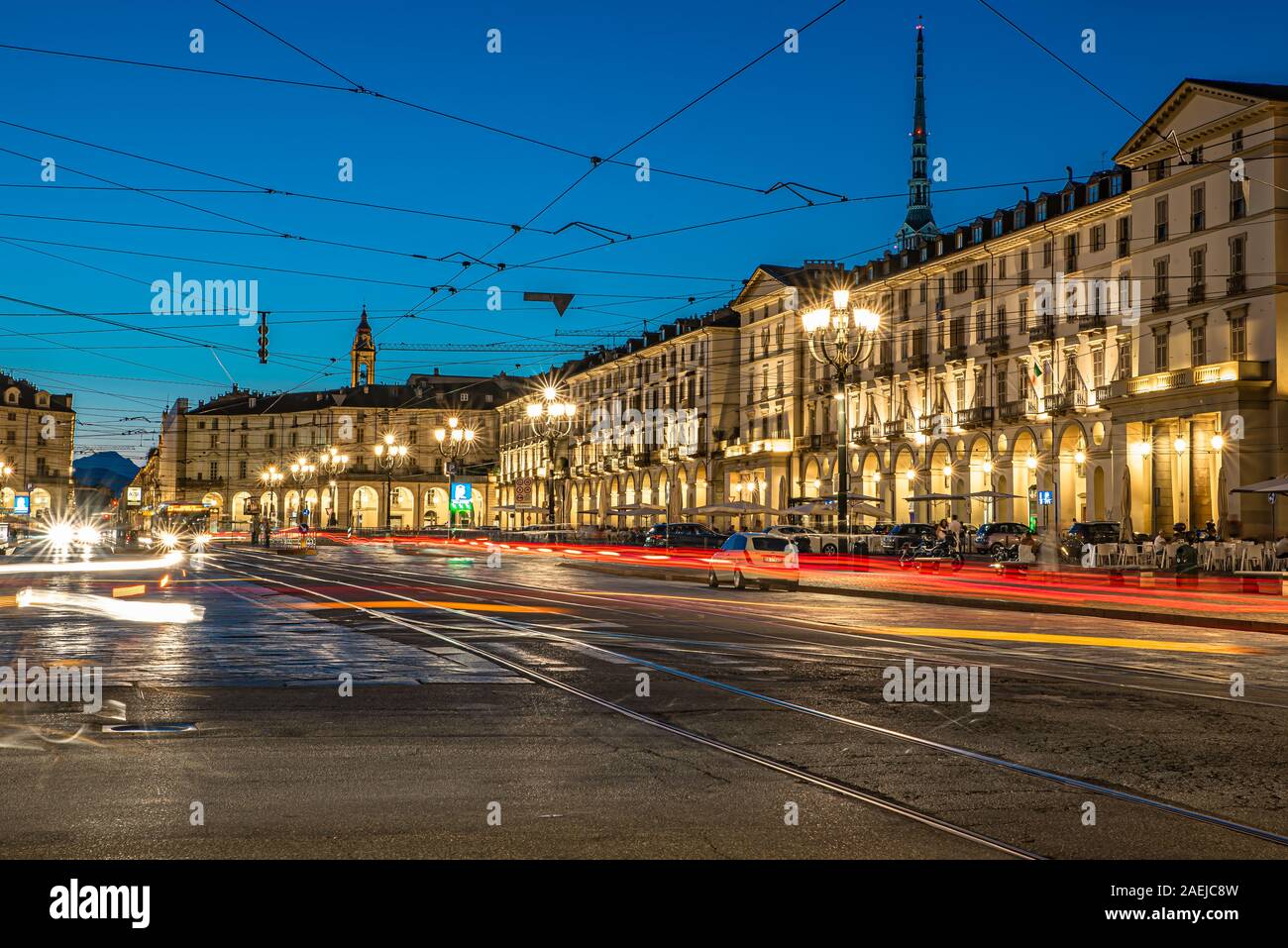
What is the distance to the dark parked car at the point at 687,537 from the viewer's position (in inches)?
2522

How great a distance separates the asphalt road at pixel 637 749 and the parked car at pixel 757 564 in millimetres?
14422

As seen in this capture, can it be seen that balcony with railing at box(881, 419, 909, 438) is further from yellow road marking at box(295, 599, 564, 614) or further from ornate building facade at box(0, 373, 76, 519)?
ornate building facade at box(0, 373, 76, 519)

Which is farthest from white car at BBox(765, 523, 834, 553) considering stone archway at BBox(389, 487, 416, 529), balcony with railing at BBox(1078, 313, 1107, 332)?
stone archway at BBox(389, 487, 416, 529)

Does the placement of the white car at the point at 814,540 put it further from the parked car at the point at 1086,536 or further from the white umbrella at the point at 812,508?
the parked car at the point at 1086,536

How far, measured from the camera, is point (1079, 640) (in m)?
18.8

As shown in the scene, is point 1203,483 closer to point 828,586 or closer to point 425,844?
point 828,586

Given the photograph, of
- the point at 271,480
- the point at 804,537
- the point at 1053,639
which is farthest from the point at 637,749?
the point at 271,480

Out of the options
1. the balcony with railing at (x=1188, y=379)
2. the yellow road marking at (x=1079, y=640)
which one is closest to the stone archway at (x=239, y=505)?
the balcony with railing at (x=1188, y=379)

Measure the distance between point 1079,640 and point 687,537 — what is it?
150 feet

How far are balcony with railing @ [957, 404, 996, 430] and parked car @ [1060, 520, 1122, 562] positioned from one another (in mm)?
14217

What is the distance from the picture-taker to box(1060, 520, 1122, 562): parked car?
45156mm

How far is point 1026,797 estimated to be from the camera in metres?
7.38
